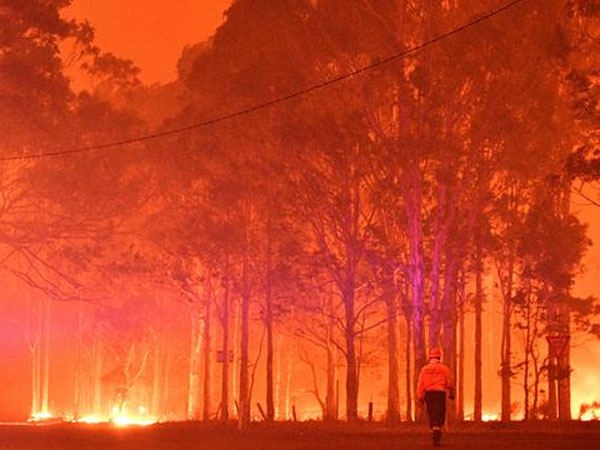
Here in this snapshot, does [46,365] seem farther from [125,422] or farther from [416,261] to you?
[416,261]

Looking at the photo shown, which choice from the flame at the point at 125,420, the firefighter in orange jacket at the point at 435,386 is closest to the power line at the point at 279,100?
the flame at the point at 125,420

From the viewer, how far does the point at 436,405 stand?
1955 cm

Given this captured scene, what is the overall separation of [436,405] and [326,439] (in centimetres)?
430

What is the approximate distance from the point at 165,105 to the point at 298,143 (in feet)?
75.7

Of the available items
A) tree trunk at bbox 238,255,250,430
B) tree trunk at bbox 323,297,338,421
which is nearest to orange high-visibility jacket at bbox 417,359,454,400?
tree trunk at bbox 238,255,250,430

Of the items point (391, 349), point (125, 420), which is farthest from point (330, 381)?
point (125, 420)

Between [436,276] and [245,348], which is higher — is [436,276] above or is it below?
above

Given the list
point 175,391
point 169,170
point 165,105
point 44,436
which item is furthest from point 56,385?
point 44,436

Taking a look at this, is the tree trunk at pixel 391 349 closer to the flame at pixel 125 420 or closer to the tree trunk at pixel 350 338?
the tree trunk at pixel 350 338

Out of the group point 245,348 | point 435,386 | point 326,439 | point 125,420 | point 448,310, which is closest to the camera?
point 435,386

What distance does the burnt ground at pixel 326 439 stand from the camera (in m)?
19.7

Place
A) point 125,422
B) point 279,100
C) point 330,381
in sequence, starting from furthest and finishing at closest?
point 330,381 < point 125,422 < point 279,100

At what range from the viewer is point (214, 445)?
67.4 feet

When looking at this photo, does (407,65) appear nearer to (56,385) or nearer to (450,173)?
(450,173)
